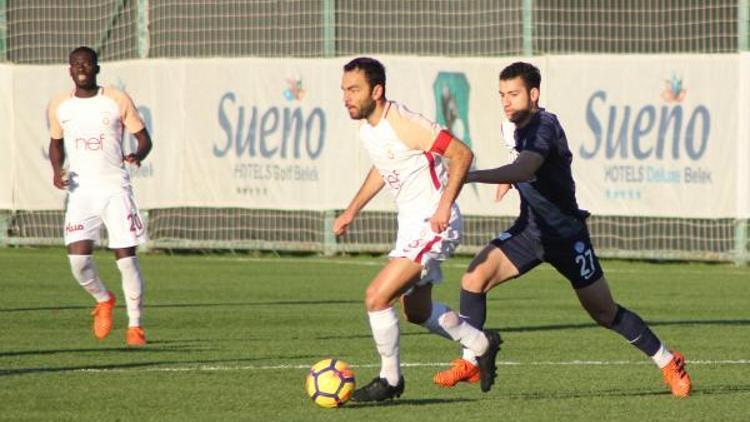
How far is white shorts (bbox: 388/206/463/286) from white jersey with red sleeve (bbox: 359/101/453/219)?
0.25 feet

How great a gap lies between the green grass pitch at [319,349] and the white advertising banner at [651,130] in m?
0.81

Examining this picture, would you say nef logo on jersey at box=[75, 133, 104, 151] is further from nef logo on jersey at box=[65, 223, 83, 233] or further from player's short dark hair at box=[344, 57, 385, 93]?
player's short dark hair at box=[344, 57, 385, 93]

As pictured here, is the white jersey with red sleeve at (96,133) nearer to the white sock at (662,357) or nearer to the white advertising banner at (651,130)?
the white sock at (662,357)

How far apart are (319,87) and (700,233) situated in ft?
15.8

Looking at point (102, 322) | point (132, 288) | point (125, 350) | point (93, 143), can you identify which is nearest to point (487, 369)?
point (125, 350)

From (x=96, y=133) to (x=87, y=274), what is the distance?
1035 millimetres

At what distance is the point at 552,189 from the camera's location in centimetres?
1087

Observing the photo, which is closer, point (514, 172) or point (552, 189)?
point (514, 172)

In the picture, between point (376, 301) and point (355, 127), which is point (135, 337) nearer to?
point (376, 301)

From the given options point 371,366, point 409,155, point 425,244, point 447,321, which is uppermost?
point 409,155

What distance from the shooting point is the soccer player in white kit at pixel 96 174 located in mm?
14023

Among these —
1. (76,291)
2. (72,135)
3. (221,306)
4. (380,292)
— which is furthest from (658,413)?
(76,291)

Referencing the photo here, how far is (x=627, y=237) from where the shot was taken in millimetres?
22531

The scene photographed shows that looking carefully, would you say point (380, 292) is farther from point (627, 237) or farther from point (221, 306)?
point (627, 237)
